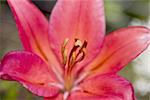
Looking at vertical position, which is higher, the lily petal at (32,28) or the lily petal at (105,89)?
the lily petal at (32,28)

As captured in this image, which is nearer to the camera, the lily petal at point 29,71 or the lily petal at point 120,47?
the lily petal at point 29,71

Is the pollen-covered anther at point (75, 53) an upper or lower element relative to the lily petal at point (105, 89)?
upper

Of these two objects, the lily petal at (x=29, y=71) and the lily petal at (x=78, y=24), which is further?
the lily petal at (x=78, y=24)

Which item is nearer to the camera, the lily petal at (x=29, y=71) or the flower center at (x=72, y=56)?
the lily petal at (x=29, y=71)

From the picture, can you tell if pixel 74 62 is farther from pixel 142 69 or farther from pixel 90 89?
pixel 142 69
